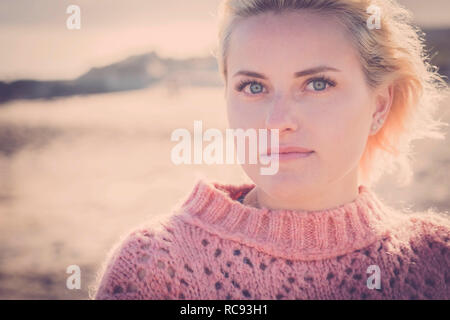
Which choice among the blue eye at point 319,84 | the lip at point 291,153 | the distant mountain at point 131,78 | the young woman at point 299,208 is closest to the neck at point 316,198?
the young woman at point 299,208

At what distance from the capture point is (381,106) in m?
2.01

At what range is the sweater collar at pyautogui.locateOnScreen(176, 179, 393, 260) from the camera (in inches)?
69.1

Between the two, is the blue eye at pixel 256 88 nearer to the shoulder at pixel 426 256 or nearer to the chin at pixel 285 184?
the chin at pixel 285 184

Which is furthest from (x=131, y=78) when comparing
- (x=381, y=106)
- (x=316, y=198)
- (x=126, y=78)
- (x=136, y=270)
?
(x=136, y=270)

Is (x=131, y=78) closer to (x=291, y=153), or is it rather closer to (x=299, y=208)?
(x=299, y=208)

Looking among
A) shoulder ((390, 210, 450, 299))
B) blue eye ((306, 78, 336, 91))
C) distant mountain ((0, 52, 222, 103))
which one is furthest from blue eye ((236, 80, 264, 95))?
distant mountain ((0, 52, 222, 103))

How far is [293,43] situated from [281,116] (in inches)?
9.9

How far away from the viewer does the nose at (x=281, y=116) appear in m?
1.65

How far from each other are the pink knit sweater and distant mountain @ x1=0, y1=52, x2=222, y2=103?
425 centimetres

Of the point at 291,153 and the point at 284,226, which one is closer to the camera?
the point at 291,153

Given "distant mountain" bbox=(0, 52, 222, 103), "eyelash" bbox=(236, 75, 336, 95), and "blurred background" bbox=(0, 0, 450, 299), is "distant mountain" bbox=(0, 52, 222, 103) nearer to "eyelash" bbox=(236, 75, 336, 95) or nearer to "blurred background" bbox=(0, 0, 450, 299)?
"blurred background" bbox=(0, 0, 450, 299)

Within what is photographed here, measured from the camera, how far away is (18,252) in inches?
145

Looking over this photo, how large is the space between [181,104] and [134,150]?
4.48 feet

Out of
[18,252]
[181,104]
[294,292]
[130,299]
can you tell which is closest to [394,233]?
[294,292]
